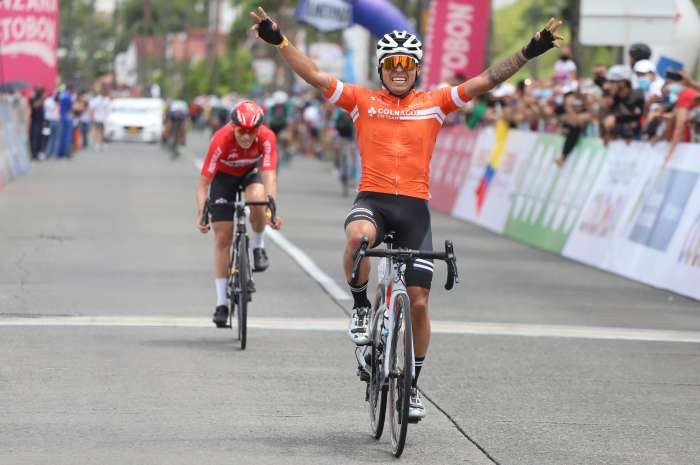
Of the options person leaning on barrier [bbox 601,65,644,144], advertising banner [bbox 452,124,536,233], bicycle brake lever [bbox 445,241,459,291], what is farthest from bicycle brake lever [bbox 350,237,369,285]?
advertising banner [bbox 452,124,536,233]

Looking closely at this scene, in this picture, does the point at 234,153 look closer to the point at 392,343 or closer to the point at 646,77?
the point at 392,343

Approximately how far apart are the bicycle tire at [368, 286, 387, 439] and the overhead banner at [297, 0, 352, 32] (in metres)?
30.7

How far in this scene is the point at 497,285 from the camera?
1781 cm

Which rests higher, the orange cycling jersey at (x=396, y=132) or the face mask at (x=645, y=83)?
the orange cycling jersey at (x=396, y=132)

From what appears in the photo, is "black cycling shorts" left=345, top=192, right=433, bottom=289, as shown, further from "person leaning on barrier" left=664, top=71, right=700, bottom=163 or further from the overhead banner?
the overhead banner

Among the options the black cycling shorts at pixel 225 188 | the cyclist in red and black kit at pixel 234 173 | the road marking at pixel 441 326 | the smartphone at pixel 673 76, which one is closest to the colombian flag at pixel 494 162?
the smartphone at pixel 673 76

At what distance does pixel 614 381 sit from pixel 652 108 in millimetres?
9208

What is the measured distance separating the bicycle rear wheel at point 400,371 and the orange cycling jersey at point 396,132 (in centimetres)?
88

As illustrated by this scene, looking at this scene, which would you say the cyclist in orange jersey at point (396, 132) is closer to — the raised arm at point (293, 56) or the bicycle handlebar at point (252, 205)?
the raised arm at point (293, 56)

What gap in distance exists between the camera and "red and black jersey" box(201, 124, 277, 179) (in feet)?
42.3

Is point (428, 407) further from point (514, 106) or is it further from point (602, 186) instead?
point (514, 106)

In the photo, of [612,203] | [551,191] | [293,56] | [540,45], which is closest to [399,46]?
[293,56]

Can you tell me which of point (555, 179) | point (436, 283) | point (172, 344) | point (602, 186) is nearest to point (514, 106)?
point (555, 179)

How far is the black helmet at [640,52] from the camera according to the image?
21.2m
